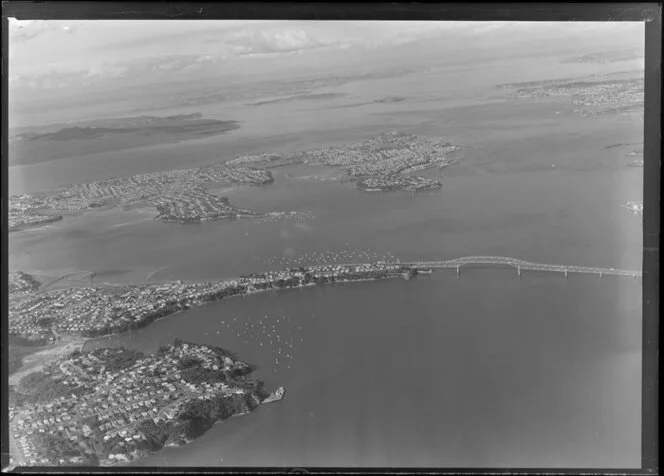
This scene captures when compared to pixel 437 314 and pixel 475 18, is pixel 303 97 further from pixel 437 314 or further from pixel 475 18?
pixel 437 314

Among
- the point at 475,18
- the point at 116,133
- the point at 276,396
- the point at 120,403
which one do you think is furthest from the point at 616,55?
the point at 120,403

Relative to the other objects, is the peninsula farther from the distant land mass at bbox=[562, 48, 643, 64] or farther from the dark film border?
the distant land mass at bbox=[562, 48, 643, 64]

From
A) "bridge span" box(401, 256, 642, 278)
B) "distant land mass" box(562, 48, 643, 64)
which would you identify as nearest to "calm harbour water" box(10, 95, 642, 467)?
"bridge span" box(401, 256, 642, 278)

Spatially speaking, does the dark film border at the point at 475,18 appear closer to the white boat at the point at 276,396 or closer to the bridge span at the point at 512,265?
the bridge span at the point at 512,265

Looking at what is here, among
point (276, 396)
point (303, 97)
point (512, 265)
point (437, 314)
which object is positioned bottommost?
point (276, 396)

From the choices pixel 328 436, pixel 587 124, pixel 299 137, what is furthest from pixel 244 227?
pixel 587 124
